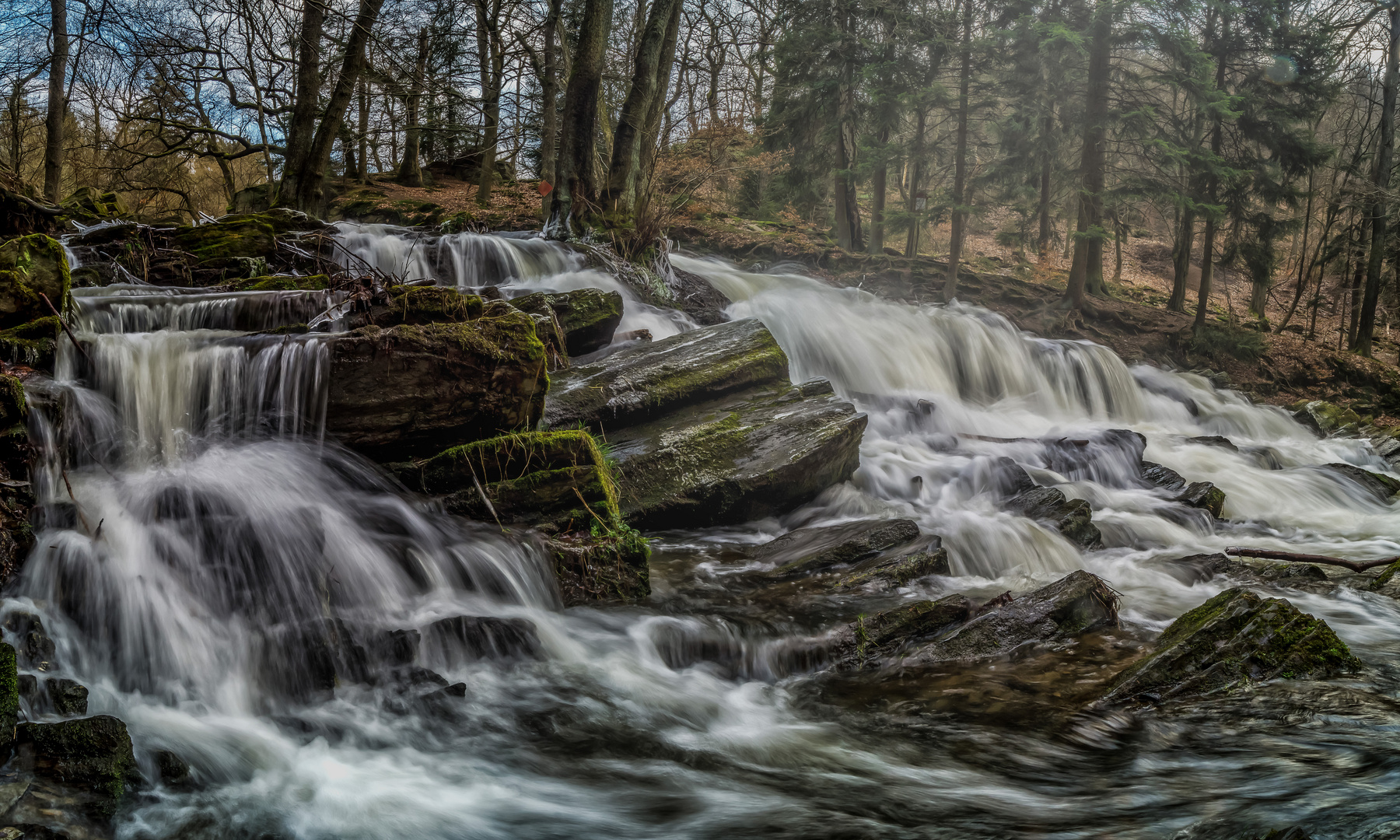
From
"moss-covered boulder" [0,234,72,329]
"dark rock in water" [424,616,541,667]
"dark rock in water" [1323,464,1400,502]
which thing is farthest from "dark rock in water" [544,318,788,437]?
"dark rock in water" [1323,464,1400,502]

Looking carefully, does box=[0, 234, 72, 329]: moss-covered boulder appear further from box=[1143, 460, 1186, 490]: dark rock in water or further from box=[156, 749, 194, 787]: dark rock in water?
box=[1143, 460, 1186, 490]: dark rock in water

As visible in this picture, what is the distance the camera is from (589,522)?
5.89 meters

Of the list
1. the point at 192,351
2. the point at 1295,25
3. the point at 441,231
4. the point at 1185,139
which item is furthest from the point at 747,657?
the point at 1295,25

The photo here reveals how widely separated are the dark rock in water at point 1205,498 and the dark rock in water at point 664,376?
14.7 ft

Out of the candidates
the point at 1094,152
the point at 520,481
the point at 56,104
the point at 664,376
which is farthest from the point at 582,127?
the point at 1094,152

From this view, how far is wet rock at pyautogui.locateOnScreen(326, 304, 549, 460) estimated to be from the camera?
18.5ft

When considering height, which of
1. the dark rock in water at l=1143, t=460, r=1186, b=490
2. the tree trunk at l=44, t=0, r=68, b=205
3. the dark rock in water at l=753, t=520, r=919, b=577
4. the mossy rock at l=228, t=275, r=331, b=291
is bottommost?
the dark rock in water at l=753, t=520, r=919, b=577

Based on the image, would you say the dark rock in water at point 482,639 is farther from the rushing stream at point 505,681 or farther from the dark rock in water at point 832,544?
the dark rock in water at point 832,544

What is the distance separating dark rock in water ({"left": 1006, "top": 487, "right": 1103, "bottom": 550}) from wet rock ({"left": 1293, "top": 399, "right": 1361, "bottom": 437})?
1027 centimetres

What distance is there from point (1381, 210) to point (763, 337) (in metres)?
17.7

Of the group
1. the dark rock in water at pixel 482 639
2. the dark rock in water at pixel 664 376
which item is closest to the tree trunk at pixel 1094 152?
the dark rock in water at pixel 664 376

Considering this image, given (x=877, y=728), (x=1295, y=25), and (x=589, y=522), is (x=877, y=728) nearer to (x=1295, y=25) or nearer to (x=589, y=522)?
(x=589, y=522)

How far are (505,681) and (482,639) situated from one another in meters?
0.30

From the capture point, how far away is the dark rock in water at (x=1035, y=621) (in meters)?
4.86
